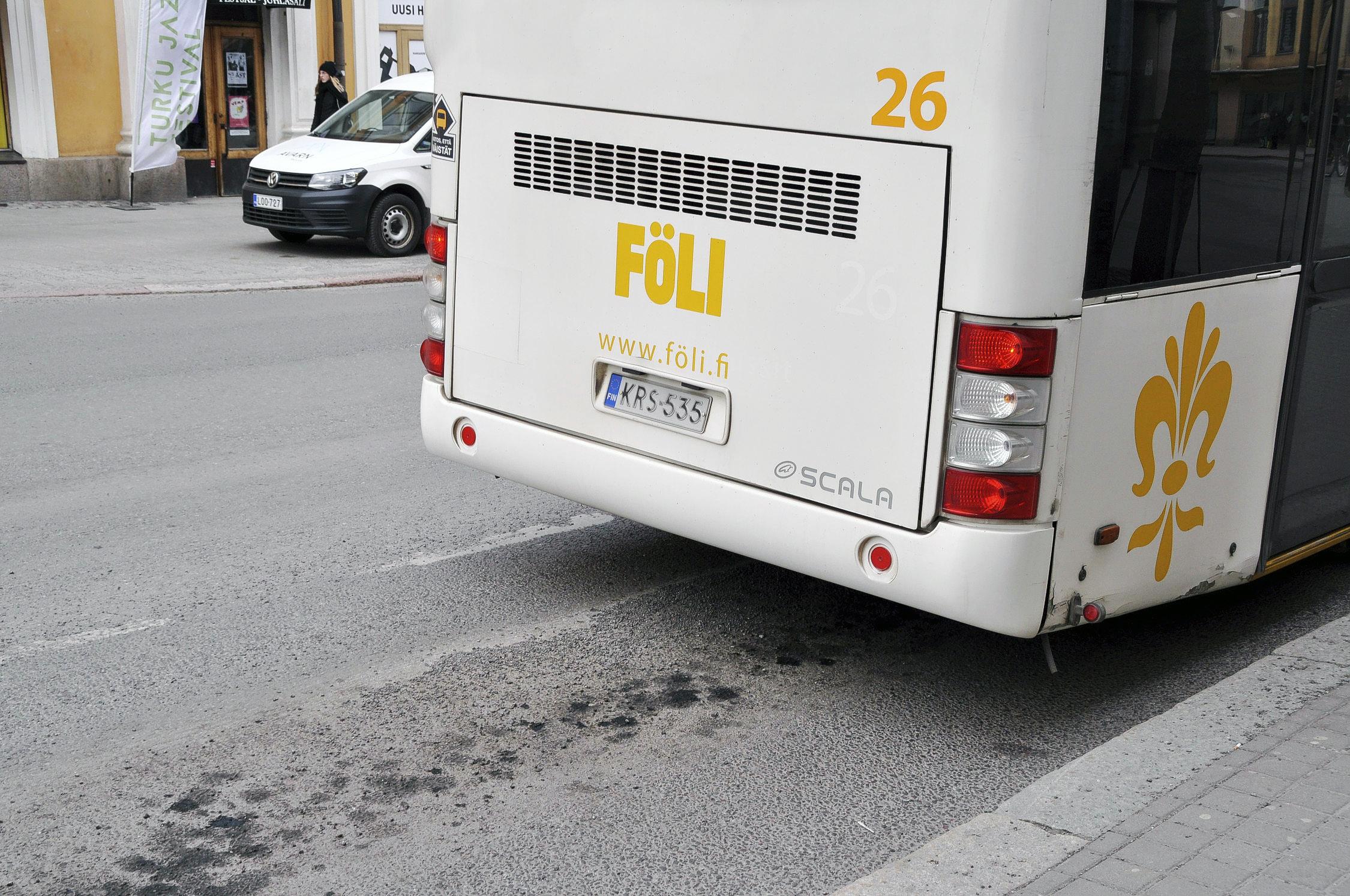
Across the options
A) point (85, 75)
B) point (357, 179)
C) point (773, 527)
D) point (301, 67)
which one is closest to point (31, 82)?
point (85, 75)

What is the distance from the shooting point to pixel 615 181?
16.5ft

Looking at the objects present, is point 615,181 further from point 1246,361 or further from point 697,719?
point 1246,361

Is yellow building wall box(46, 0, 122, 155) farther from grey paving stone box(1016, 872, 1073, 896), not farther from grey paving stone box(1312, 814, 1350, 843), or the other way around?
grey paving stone box(1312, 814, 1350, 843)

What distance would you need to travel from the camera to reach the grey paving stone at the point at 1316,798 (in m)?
4.00

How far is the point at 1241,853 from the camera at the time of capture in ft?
12.3

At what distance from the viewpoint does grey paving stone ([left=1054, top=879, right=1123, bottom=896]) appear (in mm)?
3533

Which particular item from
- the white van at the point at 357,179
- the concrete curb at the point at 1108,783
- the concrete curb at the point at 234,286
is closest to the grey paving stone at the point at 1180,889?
the concrete curb at the point at 1108,783

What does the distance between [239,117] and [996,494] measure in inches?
810

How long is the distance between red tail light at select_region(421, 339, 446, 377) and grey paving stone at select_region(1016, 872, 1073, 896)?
10.3 ft

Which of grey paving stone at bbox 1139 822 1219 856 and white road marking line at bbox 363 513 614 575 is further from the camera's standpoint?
white road marking line at bbox 363 513 614 575

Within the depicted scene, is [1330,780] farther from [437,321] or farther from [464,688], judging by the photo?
[437,321]

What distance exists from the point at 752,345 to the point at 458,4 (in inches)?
72.2

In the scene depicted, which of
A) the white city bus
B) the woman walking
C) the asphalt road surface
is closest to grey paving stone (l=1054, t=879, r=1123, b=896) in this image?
the asphalt road surface

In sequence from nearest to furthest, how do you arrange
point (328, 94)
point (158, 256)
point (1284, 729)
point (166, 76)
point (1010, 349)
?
point (1010, 349), point (1284, 729), point (158, 256), point (166, 76), point (328, 94)
